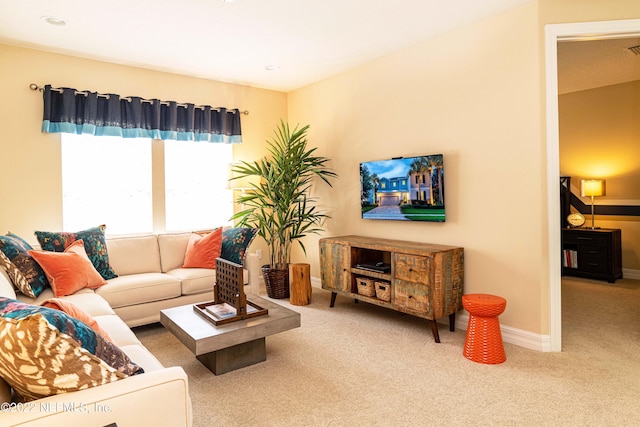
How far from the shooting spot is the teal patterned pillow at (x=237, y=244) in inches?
156

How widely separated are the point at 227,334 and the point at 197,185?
9.15 feet

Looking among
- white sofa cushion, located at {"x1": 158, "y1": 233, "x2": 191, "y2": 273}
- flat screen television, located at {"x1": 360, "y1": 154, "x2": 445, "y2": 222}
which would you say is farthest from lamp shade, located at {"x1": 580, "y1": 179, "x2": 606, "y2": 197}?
white sofa cushion, located at {"x1": 158, "y1": 233, "x2": 191, "y2": 273}

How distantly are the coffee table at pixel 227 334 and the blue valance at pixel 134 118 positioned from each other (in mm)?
2343

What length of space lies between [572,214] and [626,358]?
3411 millimetres

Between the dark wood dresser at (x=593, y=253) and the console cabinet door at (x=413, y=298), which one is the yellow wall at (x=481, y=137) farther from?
the dark wood dresser at (x=593, y=253)

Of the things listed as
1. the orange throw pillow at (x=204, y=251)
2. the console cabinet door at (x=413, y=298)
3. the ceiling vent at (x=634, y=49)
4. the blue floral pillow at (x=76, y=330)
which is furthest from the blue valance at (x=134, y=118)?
the ceiling vent at (x=634, y=49)

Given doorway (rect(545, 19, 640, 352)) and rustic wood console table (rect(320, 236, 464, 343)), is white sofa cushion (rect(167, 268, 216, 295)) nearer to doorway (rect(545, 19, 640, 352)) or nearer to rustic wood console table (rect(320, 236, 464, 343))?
rustic wood console table (rect(320, 236, 464, 343))

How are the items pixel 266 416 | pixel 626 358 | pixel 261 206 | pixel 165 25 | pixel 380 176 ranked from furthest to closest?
pixel 261 206
pixel 380 176
pixel 165 25
pixel 626 358
pixel 266 416

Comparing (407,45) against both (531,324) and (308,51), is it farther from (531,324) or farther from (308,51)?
(531,324)

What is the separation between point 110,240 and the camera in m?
3.79

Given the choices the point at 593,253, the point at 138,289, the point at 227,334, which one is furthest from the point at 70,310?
the point at 593,253

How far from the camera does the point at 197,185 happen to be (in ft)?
15.7

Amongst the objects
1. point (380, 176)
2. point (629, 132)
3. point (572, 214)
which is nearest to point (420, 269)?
point (380, 176)

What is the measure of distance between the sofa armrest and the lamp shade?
19.1 feet
